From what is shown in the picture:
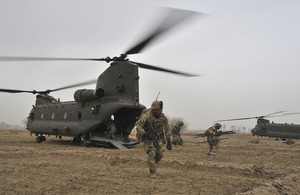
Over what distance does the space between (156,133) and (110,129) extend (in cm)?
655

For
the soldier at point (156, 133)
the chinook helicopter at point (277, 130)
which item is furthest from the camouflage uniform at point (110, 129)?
the chinook helicopter at point (277, 130)

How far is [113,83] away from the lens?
12.2m

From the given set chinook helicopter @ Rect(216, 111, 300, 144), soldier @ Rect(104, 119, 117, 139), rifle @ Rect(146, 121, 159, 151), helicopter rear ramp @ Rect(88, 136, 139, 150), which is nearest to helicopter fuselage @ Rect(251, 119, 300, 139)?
chinook helicopter @ Rect(216, 111, 300, 144)

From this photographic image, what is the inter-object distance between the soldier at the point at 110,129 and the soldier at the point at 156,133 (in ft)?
20.6

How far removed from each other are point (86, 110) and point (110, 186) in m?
8.64

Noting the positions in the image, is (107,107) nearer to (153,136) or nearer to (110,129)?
(110,129)

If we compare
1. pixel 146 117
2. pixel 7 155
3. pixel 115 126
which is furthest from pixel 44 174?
pixel 115 126

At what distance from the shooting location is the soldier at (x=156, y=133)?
5855mm

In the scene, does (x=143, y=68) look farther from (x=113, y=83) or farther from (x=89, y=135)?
(x=89, y=135)

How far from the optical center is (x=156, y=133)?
237 inches

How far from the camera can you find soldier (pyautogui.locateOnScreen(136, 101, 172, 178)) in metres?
5.86

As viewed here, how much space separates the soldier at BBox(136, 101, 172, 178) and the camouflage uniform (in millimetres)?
6264

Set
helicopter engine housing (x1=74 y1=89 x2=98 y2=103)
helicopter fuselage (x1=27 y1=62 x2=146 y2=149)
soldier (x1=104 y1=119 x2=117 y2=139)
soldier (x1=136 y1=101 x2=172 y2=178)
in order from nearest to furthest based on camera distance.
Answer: soldier (x1=136 y1=101 x2=172 y2=178) → helicopter fuselage (x1=27 y1=62 x2=146 y2=149) → soldier (x1=104 y1=119 x2=117 y2=139) → helicopter engine housing (x1=74 y1=89 x2=98 y2=103)

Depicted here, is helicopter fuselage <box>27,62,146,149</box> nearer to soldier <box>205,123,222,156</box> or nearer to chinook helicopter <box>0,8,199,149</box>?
chinook helicopter <box>0,8,199,149</box>
